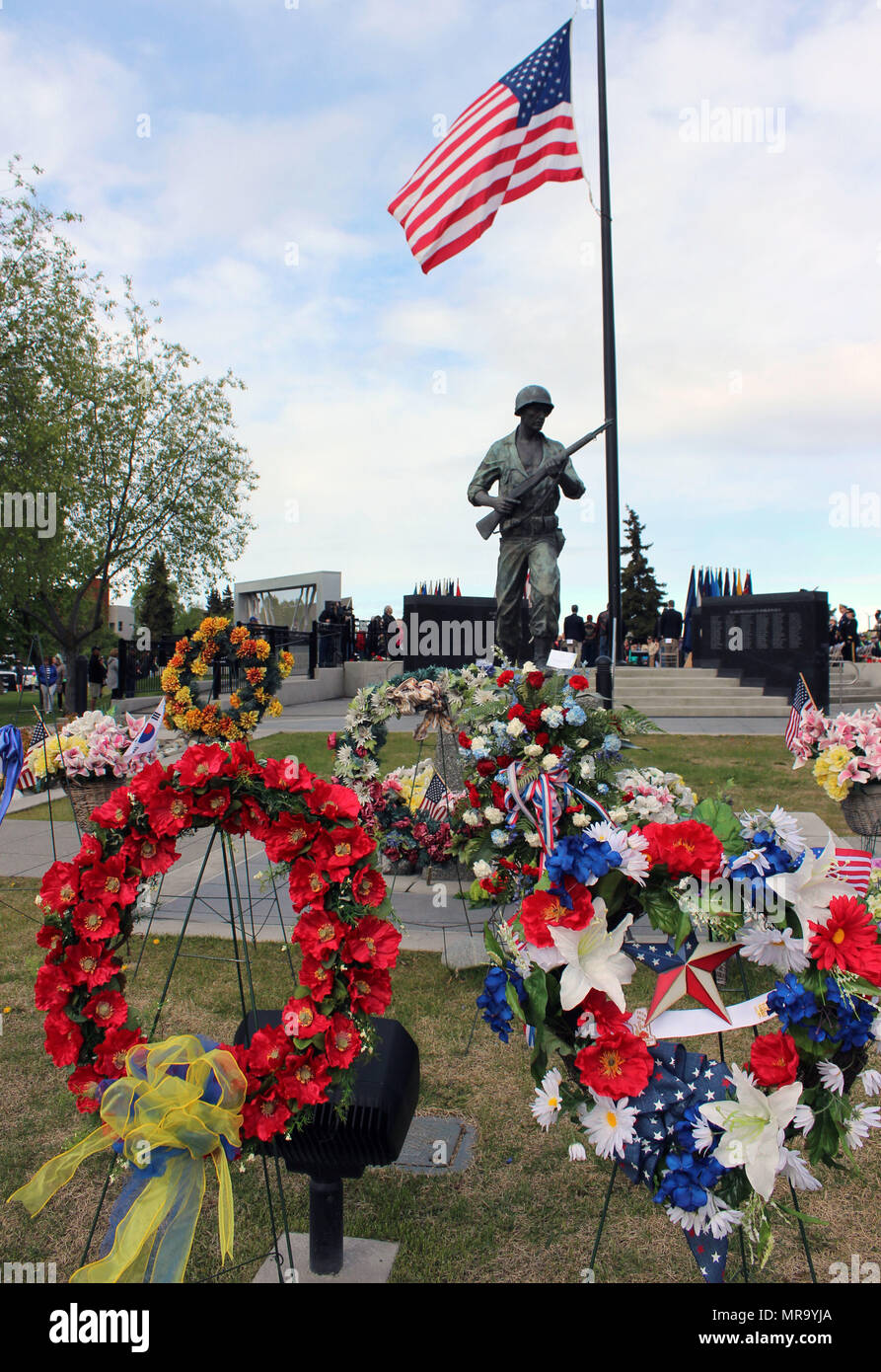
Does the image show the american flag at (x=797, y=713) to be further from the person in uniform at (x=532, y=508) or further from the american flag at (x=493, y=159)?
the american flag at (x=493, y=159)

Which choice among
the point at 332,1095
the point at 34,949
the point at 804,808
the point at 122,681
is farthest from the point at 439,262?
the point at 122,681

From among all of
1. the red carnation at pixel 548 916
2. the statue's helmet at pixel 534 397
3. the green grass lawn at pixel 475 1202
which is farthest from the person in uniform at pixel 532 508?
the red carnation at pixel 548 916

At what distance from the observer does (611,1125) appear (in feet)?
6.34

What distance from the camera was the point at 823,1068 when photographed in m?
1.93

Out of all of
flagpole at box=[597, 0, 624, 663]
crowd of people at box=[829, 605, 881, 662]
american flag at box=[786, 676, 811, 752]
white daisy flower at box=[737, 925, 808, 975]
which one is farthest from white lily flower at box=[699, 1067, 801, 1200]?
crowd of people at box=[829, 605, 881, 662]

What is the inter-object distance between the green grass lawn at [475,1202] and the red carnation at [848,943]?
2.82 ft

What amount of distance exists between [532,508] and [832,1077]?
5959 millimetres

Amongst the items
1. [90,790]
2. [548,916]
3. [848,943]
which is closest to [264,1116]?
[548,916]

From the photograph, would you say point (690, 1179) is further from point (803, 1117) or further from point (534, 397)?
point (534, 397)

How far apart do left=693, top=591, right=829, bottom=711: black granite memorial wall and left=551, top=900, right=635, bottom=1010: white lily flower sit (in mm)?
15405

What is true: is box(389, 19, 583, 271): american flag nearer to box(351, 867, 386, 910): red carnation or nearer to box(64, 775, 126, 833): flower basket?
box(64, 775, 126, 833): flower basket

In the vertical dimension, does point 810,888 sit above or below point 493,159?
below

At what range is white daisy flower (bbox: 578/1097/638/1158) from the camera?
1.91 meters

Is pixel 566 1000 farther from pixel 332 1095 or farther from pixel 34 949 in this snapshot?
pixel 34 949
